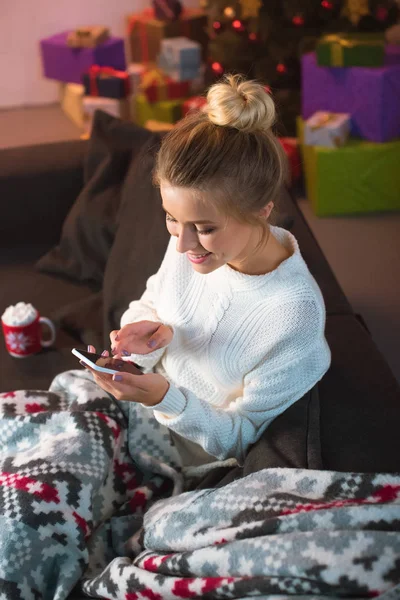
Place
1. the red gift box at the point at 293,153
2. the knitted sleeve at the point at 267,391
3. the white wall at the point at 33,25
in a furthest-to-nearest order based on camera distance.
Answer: the white wall at the point at 33,25 < the red gift box at the point at 293,153 < the knitted sleeve at the point at 267,391

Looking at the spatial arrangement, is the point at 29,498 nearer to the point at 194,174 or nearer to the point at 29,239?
the point at 194,174

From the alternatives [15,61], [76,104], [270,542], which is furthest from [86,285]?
[15,61]

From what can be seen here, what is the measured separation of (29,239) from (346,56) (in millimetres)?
1575

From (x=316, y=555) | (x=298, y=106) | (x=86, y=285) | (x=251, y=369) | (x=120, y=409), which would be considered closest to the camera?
(x=316, y=555)

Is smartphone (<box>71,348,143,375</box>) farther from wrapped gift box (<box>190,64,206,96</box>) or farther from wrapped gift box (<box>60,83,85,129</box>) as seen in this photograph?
wrapped gift box (<box>60,83,85,129</box>)

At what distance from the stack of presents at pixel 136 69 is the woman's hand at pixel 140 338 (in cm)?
236

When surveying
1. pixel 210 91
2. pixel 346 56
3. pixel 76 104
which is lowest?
pixel 76 104

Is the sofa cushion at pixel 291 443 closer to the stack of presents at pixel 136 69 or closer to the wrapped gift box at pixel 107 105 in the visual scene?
the stack of presents at pixel 136 69

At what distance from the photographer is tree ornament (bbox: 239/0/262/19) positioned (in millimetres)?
3402

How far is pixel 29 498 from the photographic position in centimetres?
128

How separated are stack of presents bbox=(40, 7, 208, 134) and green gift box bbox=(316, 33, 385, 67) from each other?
26.1 inches

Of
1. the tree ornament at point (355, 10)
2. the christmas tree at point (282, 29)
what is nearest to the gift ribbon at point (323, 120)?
the christmas tree at point (282, 29)

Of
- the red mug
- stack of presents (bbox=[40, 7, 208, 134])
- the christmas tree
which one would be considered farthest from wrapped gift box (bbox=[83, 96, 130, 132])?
the red mug

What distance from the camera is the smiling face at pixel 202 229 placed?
1.24m
